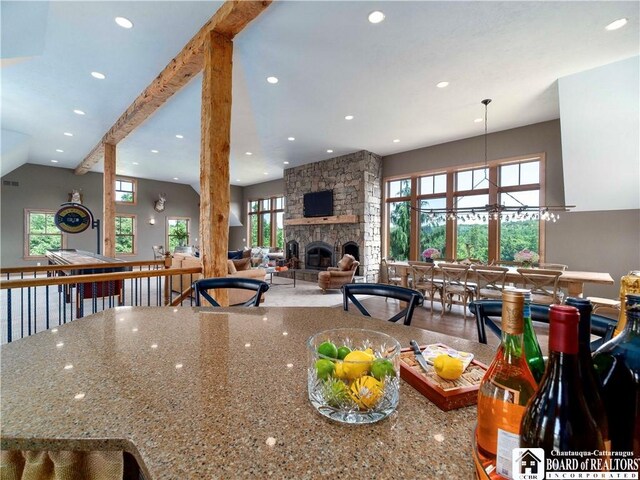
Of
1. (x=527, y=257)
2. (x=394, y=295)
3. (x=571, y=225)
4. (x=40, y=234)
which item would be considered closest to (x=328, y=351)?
(x=394, y=295)

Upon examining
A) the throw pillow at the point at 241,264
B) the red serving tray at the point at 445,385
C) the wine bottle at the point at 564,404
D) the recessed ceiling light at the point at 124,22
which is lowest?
the throw pillow at the point at 241,264

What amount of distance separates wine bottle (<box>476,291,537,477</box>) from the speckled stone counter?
6 cm

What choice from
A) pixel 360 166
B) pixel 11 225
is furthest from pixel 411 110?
pixel 11 225

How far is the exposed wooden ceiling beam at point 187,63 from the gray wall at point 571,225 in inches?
202

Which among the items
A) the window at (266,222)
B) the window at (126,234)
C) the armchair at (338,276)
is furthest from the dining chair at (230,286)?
the window at (126,234)

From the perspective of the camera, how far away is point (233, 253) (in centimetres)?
823

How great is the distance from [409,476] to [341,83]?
4.36 meters

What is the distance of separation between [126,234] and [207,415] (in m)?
11.8

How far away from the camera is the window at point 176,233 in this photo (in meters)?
11.4

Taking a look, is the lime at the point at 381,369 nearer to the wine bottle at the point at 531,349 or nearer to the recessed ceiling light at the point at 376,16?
the wine bottle at the point at 531,349

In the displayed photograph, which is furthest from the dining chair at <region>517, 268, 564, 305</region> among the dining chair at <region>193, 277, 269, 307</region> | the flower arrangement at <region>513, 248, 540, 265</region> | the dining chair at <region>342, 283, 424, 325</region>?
the dining chair at <region>193, 277, 269, 307</region>

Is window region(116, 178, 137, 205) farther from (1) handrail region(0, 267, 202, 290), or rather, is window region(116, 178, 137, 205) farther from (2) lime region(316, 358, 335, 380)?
(2) lime region(316, 358, 335, 380)

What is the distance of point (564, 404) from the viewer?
0.38m

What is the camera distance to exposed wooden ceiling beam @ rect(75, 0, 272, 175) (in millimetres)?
2516
